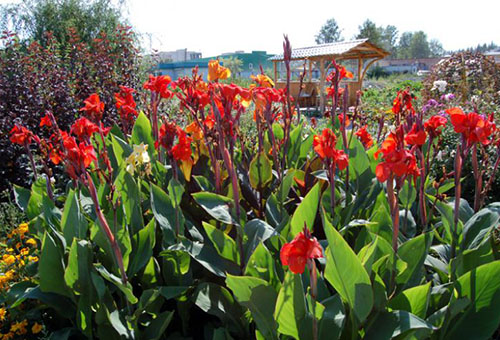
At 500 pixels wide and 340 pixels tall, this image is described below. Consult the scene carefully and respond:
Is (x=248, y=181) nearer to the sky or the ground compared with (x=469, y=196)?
nearer to the sky

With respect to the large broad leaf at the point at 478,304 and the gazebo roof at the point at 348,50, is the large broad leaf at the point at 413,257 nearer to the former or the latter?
the large broad leaf at the point at 478,304

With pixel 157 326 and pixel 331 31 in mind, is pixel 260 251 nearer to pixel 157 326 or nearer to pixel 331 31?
pixel 157 326

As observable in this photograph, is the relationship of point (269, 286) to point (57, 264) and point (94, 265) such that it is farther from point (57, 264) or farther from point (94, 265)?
point (57, 264)

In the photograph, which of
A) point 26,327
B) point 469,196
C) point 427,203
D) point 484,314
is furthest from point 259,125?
point 469,196

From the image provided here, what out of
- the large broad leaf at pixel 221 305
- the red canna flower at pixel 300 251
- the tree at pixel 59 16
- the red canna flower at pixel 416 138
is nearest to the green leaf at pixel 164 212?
the large broad leaf at pixel 221 305

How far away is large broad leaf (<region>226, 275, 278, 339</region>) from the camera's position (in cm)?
118

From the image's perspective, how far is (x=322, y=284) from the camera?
1.31 m

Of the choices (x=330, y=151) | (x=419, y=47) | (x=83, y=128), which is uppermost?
(x=419, y=47)

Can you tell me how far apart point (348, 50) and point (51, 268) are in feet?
49.0

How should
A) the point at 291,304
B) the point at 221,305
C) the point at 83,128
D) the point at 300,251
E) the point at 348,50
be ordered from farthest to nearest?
the point at 348,50 < the point at 83,128 < the point at 221,305 < the point at 291,304 < the point at 300,251

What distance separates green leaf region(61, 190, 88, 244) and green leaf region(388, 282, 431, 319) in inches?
43.0

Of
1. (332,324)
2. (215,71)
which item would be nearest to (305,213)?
(332,324)

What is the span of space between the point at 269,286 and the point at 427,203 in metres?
1.04

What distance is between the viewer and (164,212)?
1613 mm
